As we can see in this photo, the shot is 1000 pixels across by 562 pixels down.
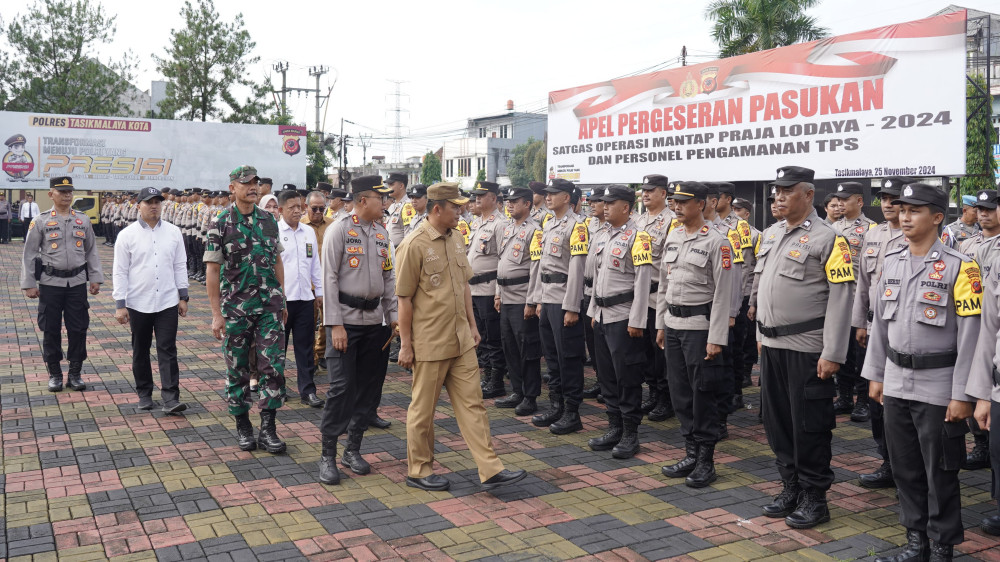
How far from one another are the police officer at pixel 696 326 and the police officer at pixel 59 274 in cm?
579

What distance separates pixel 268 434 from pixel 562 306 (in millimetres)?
→ 2552

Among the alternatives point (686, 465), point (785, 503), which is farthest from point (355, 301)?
point (785, 503)

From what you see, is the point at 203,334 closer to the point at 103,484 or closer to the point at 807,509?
the point at 103,484

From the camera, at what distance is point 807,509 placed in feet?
15.1

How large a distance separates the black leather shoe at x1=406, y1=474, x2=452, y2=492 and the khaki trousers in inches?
1.2

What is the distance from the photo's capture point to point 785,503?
4758 millimetres

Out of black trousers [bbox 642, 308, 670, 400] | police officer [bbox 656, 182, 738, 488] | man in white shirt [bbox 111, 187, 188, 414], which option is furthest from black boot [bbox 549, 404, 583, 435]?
man in white shirt [bbox 111, 187, 188, 414]

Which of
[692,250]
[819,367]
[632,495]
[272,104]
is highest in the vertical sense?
[272,104]

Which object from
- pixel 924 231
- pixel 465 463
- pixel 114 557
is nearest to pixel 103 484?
pixel 114 557

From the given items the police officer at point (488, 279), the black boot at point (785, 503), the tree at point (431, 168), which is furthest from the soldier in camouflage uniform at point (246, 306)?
the tree at point (431, 168)

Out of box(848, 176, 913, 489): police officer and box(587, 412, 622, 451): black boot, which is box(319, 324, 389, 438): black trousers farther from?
box(848, 176, 913, 489): police officer

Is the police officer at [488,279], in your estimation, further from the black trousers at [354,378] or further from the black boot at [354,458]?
the black boot at [354,458]

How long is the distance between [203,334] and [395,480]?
717 centimetres

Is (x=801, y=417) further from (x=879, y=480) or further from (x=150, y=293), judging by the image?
(x=150, y=293)
